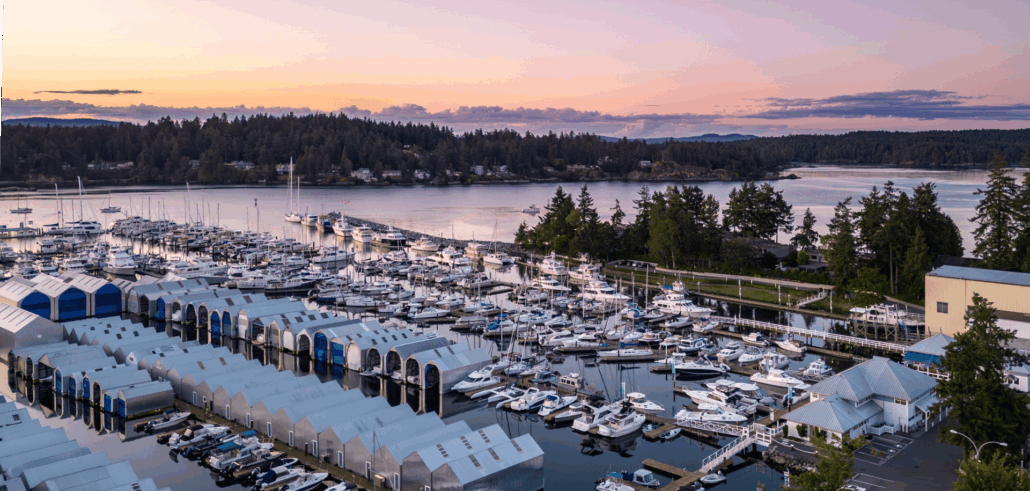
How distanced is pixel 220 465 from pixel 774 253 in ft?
83.8

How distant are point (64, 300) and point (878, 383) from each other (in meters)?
23.7

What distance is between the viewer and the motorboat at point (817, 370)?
18500 mm

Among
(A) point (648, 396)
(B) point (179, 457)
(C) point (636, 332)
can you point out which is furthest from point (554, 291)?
(B) point (179, 457)

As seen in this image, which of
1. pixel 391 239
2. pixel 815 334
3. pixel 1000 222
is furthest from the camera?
pixel 391 239

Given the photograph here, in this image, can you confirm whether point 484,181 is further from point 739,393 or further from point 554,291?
point 739,393

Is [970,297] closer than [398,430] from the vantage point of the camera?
No

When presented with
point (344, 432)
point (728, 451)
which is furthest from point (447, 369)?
point (728, 451)

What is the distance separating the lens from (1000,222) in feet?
82.8

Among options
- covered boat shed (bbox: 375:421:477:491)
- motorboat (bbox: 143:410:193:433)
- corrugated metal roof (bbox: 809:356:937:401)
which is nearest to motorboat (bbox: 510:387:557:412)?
covered boat shed (bbox: 375:421:477:491)

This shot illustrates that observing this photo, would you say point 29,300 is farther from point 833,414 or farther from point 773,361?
point 833,414

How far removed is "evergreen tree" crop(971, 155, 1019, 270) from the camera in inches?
953

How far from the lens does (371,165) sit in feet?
368

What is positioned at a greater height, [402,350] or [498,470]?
[402,350]

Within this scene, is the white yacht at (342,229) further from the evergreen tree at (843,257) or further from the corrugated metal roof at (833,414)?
the corrugated metal roof at (833,414)
